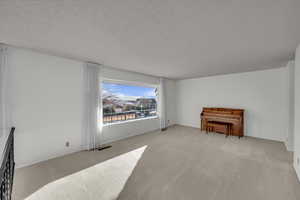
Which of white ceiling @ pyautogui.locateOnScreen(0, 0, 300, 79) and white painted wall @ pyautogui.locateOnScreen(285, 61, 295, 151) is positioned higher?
white ceiling @ pyautogui.locateOnScreen(0, 0, 300, 79)

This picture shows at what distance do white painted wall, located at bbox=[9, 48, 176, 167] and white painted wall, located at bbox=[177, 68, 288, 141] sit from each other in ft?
15.1

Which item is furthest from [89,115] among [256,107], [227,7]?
[256,107]

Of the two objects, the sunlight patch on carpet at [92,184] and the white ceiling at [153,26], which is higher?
the white ceiling at [153,26]

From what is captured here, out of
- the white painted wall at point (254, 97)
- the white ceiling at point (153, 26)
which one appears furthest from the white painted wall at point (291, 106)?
the white ceiling at point (153, 26)

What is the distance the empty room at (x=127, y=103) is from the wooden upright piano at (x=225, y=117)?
0.06m

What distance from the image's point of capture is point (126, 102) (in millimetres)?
4363

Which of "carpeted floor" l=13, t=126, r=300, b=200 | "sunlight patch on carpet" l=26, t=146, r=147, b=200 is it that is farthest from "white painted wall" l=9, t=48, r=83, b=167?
"sunlight patch on carpet" l=26, t=146, r=147, b=200

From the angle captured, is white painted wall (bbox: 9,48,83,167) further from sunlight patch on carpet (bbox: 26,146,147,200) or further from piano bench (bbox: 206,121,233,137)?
piano bench (bbox: 206,121,233,137)

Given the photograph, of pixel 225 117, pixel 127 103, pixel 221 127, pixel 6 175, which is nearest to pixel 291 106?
pixel 225 117

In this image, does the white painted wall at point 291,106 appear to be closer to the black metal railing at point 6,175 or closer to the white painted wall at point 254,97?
the white painted wall at point 254,97

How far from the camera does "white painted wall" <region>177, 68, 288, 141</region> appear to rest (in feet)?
12.4

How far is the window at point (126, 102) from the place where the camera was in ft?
12.7

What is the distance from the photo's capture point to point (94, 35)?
72.7 inches

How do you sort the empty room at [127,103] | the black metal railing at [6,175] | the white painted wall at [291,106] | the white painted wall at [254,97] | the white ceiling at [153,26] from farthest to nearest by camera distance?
the white painted wall at [254,97]
the white painted wall at [291,106]
the empty room at [127,103]
the white ceiling at [153,26]
the black metal railing at [6,175]
